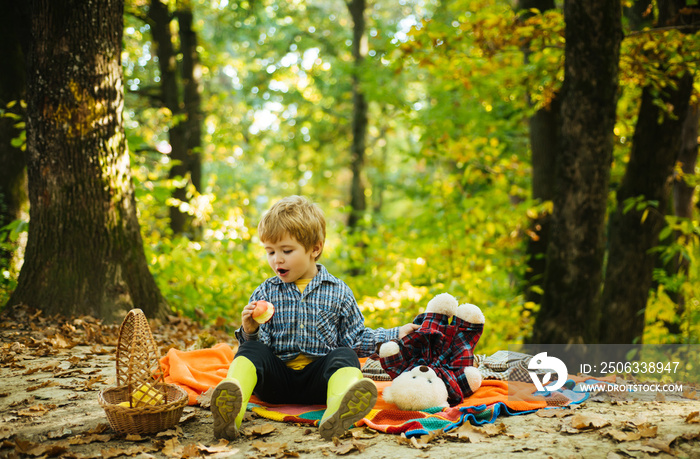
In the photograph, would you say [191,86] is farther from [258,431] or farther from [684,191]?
[258,431]

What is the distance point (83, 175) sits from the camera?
17.1ft

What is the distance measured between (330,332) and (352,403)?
0.71 metres

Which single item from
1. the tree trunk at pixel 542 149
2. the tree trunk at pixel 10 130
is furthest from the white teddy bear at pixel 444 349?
the tree trunk at pixel 10 130

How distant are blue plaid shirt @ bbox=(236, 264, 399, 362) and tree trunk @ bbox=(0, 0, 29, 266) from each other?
223 inches

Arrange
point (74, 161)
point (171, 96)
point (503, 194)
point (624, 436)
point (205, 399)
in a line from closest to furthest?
point (624, 436), point (205, 399), point (74, 161), point (503, 194), point (171, 96)

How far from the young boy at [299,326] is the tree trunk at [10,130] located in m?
5.70

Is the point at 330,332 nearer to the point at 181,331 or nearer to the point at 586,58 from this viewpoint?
the point at 181,331

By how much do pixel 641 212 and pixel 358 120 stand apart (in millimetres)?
8769

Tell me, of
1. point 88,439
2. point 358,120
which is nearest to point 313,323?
point 88,439

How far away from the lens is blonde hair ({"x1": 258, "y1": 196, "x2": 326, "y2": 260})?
316cm

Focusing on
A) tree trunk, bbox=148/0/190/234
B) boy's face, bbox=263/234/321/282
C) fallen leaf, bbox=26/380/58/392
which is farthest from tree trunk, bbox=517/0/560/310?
tree trunk, bbox=148/0/190/234

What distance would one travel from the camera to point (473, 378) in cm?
347

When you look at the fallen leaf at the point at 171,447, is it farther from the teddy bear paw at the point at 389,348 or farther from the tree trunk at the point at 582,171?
the tree trunk at the point at 582,171

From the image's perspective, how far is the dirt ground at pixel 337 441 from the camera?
2539 mm
